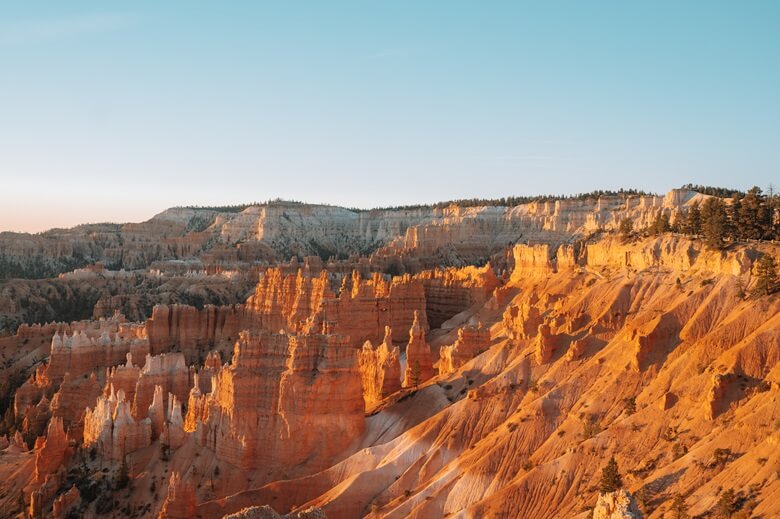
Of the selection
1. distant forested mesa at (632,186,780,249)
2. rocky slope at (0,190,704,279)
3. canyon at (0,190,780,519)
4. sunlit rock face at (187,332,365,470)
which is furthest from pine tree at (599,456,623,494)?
rocky slope at (0,190,704,279)

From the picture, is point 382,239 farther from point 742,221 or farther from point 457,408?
point 457,408

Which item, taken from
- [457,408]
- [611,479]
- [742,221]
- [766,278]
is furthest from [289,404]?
[742,221]

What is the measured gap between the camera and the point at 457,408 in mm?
41062

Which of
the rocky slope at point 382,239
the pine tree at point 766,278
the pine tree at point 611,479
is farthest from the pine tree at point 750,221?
the rocky slope at point 382,239

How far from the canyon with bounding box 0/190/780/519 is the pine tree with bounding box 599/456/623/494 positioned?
0.82 meters

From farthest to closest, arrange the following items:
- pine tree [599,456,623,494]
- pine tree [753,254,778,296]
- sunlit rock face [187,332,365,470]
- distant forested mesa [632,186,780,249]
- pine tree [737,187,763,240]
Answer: pine tree [737,187,763,240] < distant forested mesa [632,186,780,249] < sunlit rock face [187,332,365,470] < pine tree [753,254,778,296] < pine tree [599,456,623,494]

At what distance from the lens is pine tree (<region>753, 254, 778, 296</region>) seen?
36562 mm

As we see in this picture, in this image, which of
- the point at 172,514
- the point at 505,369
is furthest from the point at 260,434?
the point at 505,369

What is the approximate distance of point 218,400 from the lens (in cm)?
4550

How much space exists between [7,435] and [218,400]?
26.2 meters

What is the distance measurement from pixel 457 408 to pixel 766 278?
15.5 metres

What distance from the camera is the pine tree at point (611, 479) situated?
95.0ft

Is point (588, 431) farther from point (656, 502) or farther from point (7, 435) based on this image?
point (7, 435)

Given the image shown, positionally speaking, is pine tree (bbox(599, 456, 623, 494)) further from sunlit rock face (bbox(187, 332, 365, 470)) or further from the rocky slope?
the rocky slope
